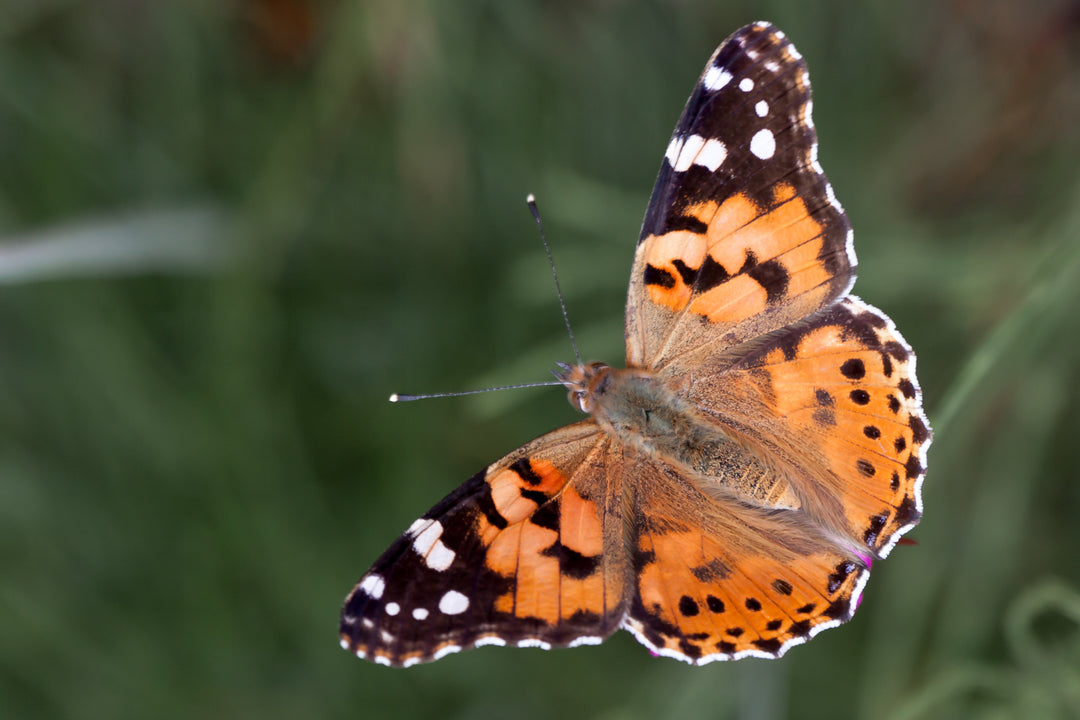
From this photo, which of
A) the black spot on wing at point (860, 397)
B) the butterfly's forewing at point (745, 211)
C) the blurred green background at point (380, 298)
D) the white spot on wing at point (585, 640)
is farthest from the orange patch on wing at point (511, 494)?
the blurred green background at point (380, 298)

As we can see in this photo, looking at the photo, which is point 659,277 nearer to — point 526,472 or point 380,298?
point 526,472

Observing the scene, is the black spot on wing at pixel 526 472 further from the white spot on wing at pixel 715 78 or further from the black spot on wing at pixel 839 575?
the white spot on wing at pixel 715 78

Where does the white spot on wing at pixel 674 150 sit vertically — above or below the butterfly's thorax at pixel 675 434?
above

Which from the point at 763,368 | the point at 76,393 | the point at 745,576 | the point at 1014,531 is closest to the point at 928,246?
the point at 1014,531

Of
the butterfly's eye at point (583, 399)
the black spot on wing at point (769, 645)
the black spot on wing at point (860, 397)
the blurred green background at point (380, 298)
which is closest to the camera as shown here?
the black spot on wing at point (769, 645)

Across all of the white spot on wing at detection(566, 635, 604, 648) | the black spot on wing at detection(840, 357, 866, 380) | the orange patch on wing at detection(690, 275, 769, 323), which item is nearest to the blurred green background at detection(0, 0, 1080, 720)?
the orange patch on wing at detection(690, 275, 769, 323)

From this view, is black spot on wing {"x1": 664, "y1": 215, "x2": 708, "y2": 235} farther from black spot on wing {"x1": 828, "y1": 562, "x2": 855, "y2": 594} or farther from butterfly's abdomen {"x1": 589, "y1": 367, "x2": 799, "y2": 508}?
black spot on wing {"x1": 828, "y1": 562, "x2": 855, "y2": 594}
